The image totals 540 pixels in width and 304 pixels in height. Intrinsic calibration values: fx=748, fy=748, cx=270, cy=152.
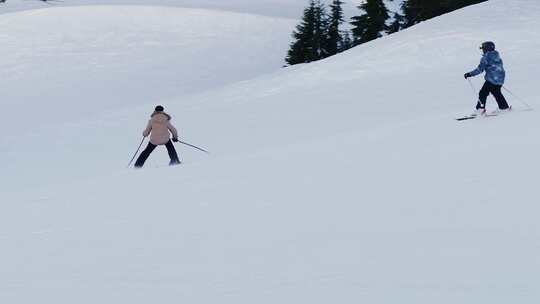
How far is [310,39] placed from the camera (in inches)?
1596

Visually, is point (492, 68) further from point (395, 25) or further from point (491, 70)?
point (395, 25)

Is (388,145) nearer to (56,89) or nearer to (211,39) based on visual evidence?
(56,89)

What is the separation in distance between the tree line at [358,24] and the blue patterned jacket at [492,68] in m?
26.9

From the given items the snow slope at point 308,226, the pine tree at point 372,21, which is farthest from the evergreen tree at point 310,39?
the snow slope at point 308,226

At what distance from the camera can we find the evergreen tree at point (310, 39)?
130 feet

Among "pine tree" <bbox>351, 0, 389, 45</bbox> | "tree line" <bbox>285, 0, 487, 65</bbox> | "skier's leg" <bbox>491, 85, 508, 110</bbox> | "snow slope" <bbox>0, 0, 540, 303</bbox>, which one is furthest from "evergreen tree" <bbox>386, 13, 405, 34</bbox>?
"skier's leg" <bbox>491, 85, 508, 110</bbox>

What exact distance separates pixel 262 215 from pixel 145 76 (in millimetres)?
28872

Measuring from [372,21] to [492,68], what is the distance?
27.7 meters

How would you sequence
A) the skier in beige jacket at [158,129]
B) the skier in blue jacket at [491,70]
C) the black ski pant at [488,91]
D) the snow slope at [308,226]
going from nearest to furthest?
the snow slope at [308,226]
the skier in blue jacket at [491,70]
the black ski pant at [488,91]
the skier in beige jacket at [158,129]

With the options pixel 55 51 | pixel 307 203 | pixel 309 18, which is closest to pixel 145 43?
pixel 55 51

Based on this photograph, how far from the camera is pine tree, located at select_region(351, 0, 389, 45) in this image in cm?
3900

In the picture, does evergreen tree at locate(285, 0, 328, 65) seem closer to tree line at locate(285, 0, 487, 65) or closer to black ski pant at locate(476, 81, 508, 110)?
tree line at locate(285, 0, 487, 65)

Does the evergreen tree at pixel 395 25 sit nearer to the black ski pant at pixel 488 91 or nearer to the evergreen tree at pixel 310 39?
the evergreen tree at pixel 310 39

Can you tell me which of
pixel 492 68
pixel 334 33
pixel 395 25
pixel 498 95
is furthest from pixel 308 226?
pixel 334 33
